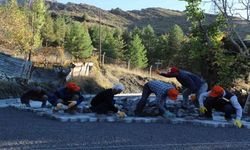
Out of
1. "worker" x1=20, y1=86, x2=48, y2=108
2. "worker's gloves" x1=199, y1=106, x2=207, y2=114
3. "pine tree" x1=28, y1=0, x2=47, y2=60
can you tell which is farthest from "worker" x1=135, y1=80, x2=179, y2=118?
"pine tree" x1=28, y1=0, x2=47, y2=60

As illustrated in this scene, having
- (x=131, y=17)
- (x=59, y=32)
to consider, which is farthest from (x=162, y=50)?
(x=131, y=17)

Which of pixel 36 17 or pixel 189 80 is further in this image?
pixel 36 17

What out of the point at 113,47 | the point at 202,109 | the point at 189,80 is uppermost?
the point at 189,80

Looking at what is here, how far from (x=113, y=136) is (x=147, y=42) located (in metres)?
68.5

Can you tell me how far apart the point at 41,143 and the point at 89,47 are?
52.6 meters

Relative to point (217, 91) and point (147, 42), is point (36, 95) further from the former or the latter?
point (147, 42)

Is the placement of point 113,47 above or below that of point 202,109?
below

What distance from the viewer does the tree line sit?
62.9ft

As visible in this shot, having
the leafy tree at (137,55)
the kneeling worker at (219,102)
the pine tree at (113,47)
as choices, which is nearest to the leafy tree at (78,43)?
the pine tree at (113,47)

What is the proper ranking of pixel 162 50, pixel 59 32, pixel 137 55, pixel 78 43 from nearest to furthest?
pixel 78 43
pixel 137 55
pixel 59 32
pixel 162 50

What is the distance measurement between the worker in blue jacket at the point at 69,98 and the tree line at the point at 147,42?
248 inches

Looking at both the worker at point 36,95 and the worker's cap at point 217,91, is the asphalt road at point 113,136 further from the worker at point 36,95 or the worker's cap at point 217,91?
the worker at point 36,95

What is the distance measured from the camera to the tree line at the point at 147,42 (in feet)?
62.9

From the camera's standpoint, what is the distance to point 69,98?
1477 centimetres
